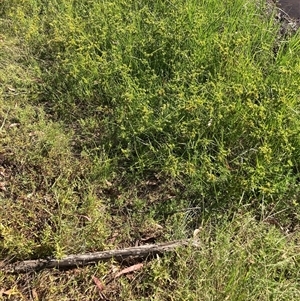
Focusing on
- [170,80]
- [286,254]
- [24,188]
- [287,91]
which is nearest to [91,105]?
[170,80]

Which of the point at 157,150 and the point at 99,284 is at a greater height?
the point at 157,150

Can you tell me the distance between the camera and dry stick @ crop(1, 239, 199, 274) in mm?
2541

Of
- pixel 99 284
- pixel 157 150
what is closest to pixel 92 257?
pixel 99 284

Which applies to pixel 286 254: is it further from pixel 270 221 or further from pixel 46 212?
pixel 46 212

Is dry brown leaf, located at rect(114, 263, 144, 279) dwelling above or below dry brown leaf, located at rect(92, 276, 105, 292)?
above

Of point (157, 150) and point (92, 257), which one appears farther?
point (157, 150)

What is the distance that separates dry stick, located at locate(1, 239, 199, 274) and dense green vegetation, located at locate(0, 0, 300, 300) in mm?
40

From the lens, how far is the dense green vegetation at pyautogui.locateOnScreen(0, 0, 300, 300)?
253 cm

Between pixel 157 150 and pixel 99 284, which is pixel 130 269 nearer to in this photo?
pixel 99 284

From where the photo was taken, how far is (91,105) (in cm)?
351

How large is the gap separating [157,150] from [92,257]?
830 mm

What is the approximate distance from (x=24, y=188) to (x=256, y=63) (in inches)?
77.1

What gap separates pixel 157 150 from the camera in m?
3.03

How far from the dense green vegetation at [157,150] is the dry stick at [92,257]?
0.13 ft
